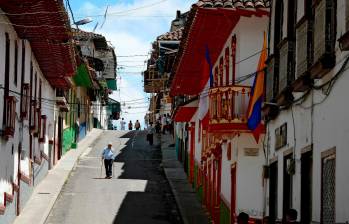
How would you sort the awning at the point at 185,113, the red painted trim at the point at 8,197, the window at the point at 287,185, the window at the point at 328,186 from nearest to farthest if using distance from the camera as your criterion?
the window at the point at 328,186 < the window at the point at 287,185 < the red painted trim at the point at 8,197 < the awning at the point at 185,113

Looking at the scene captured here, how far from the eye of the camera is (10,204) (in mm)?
21094

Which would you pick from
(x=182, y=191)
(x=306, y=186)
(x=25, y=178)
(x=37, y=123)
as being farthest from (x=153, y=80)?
(x=306, y=186)

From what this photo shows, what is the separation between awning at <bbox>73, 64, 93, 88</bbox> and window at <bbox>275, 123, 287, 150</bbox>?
878 inches

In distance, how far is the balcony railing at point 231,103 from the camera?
734 inches

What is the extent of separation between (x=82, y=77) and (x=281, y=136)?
90.8 feet

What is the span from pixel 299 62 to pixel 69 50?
12.2 metres

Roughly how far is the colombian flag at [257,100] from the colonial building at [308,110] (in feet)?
3.79

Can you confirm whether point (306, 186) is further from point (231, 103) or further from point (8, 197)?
point (8, 197)

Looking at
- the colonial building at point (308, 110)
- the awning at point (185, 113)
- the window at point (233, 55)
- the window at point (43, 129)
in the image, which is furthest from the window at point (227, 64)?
the window at point (43, 129)

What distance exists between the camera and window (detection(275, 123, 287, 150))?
1403 cm

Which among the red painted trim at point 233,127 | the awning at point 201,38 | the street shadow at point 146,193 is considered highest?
the awning at point 201,38

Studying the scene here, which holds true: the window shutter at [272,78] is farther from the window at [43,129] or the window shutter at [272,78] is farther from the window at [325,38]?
the window at [43,129]

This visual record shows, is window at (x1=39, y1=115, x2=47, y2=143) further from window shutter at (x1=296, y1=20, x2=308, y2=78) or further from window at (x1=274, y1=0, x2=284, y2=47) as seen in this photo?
window shutter at (x1=296, y1=20, x2=308, y2=78)

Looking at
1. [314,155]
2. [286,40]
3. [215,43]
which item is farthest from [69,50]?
[314,155]
